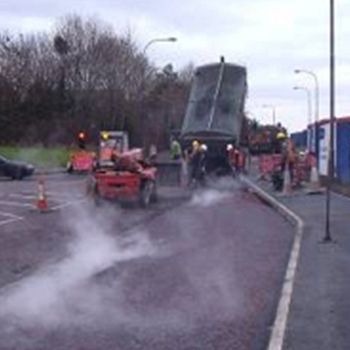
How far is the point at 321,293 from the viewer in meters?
13.1

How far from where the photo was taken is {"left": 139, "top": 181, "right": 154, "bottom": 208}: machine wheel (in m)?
31.9

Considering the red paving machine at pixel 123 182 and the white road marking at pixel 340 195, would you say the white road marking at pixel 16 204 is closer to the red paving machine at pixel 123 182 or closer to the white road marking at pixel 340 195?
the red paving machine at pixel 123 182

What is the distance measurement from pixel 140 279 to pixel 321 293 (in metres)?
3.04

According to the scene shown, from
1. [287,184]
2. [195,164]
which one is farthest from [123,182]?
[195,164]

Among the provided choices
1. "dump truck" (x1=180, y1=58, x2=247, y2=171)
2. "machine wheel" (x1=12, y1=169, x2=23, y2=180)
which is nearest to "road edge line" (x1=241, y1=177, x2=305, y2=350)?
"dump truck" (x1=180, y1=58, x2=247, y2=171)

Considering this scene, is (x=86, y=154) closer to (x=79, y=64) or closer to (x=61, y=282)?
(x=79, y=64)

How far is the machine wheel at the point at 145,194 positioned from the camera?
1256 inches

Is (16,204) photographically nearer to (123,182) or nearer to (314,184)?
(123,182)

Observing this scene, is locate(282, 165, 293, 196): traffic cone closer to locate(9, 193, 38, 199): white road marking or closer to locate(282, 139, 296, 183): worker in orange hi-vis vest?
locate(282, 139, 296, 183): worker in orange hi-vis vest

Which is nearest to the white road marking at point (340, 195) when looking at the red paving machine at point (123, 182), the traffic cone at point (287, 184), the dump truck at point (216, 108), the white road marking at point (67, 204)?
the traffic cone at point (287, 184)

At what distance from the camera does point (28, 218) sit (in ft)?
89.1

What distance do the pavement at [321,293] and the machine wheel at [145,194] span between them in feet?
27.5

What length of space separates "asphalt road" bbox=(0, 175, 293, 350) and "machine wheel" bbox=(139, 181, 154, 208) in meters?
2.69

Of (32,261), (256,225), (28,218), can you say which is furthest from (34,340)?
(28,218)
